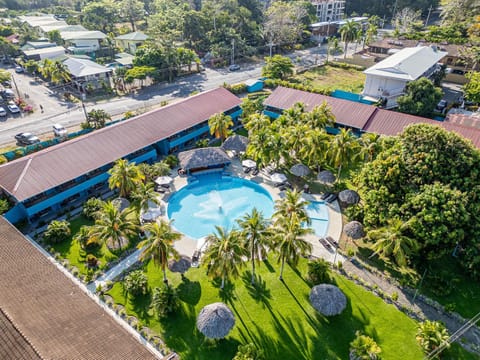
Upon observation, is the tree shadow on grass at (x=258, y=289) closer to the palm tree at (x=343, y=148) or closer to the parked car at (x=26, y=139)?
the palm tree at (x=343, y=148)

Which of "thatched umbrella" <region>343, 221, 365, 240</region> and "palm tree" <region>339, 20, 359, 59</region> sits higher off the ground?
"palm tree" <region>339, 20, 359, 59</region>

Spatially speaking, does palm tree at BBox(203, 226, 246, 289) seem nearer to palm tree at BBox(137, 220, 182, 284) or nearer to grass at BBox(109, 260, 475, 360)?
palm tree at BBox(137, 220, 182, 284)

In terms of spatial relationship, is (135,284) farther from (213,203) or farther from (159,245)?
(213,203)

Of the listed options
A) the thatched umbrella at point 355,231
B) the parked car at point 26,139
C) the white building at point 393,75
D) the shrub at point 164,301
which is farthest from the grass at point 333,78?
the shrub at point 164,301

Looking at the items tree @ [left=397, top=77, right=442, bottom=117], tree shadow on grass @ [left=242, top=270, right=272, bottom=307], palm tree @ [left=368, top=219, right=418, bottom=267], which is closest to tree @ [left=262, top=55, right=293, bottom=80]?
tree @ [left=397, top=77, right=442, bottom=117]

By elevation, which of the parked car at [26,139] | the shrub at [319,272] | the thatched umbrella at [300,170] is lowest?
the shrub at [319,272]

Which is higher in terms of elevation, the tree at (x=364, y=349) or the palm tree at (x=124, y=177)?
the palm tree at (x=124, y=177)

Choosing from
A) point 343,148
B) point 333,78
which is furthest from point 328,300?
point 333,78
